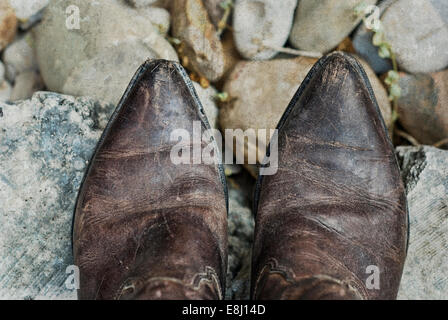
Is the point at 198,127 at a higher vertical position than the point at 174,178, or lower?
higher

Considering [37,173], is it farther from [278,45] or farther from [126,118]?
[278,45]

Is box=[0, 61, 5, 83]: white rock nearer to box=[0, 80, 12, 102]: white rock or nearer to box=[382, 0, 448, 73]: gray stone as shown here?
box=[0, 80, 12, 102]: white rock

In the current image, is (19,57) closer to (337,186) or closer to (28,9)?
(28,9)

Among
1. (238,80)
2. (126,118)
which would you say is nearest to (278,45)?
(238,80)

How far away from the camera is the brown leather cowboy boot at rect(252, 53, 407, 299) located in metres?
1.55

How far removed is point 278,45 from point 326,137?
2.28ft

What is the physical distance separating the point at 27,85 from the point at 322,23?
143 cm

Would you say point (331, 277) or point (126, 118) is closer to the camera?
point (331, 277)

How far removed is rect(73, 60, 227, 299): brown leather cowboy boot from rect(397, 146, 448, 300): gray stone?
726mm

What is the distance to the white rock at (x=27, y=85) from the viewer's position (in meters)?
2.33

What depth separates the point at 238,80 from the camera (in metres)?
2.19

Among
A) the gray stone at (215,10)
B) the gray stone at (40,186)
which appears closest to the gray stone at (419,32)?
the gray stone at (215,10)

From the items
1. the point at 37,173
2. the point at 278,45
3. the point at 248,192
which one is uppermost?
the point at 278,45

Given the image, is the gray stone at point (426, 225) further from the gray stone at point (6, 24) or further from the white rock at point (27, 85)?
the gray stone at point (6, 24)
